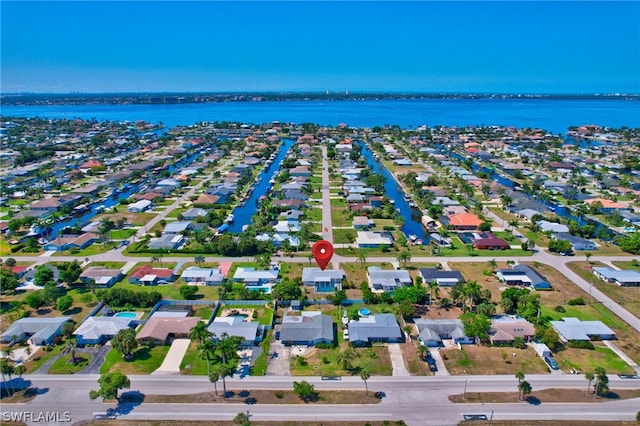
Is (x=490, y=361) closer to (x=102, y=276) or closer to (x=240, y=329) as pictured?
(x=240, y=329)

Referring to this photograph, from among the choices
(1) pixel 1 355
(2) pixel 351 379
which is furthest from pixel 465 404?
(1) pixel 1 355

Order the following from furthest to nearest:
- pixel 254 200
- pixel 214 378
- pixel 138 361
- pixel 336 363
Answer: pixel 254 200
pixel 138 361
pixel 336 363
pixel 214 378

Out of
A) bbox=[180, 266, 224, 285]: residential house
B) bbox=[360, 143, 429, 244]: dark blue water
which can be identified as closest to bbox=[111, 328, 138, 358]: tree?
bbox=[180, 266, 224, 285]: residential house

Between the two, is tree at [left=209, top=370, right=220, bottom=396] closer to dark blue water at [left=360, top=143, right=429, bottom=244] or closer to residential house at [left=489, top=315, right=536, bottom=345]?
residential house at [left=489, top=315, right=536, bottom=345]

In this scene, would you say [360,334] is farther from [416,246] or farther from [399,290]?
[416,246]

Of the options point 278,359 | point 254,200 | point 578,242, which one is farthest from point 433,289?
point 254,200

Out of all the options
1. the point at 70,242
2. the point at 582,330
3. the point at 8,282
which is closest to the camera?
the point at 582,330

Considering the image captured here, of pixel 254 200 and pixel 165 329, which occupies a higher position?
pixel 254 200
